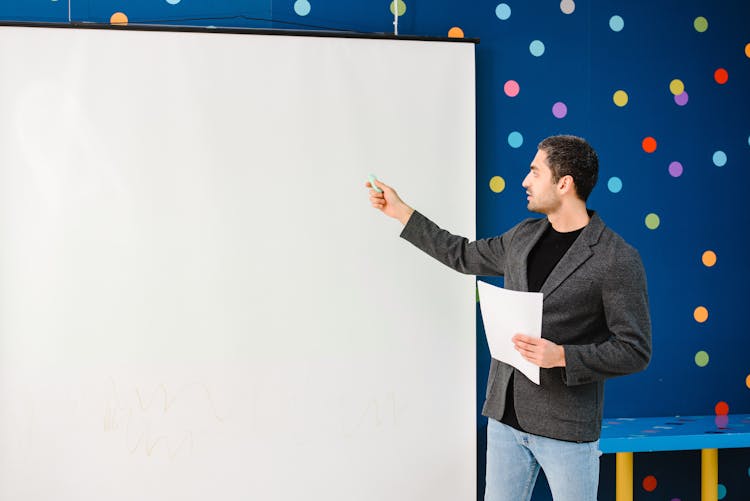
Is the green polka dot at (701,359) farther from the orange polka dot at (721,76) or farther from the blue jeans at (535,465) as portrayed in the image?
the blue jeans at (535,465)

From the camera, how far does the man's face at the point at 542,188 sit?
172 cm

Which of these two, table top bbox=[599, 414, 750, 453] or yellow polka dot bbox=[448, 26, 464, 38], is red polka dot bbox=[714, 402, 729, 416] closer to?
table top bbox=[599, 414, 750, 453]

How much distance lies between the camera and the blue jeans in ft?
5.41

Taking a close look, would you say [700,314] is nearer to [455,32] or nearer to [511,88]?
[511,88]

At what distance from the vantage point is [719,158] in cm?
264

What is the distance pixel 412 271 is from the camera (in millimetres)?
2334

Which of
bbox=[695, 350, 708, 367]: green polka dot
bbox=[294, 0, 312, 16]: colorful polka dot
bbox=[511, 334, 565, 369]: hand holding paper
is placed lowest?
bbox=[695, 350, 708, 367]: green polka dot

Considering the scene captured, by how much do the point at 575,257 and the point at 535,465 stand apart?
492 millimetres

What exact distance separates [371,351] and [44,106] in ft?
3.80

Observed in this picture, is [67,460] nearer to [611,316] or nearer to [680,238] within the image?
[611,316]

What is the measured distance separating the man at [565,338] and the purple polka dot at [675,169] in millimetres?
1004

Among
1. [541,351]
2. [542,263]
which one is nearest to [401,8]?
[542,263]

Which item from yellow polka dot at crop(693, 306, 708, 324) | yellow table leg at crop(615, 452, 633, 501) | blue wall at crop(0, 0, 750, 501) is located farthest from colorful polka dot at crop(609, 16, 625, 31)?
yellow table leg at crop(615, 452, 633, 501)

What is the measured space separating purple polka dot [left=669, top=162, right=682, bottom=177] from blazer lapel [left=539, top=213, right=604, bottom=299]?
1.05m
